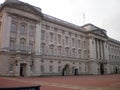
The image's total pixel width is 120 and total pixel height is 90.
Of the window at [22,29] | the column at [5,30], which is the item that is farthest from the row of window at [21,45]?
the window at [22,29]

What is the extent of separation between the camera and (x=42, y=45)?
4088cm

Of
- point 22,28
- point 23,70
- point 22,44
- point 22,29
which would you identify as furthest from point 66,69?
point 22,28

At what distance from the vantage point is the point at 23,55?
112 feet

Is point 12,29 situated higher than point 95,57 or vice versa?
point 12,29

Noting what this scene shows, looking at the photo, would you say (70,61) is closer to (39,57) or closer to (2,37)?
(39,57)

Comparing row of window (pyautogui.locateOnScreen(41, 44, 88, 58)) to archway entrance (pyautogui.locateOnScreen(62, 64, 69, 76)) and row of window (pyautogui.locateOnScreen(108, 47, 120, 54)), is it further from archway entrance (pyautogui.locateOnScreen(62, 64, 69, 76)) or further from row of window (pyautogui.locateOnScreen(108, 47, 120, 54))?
row of window (pyautogui.locateOnScreen(108, 47, 120, 54))

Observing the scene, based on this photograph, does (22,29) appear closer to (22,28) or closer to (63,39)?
(22,28)

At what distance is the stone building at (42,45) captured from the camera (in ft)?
108

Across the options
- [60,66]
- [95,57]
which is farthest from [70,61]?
[95,57]

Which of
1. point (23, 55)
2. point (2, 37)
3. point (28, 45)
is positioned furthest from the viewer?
point (28, 45)

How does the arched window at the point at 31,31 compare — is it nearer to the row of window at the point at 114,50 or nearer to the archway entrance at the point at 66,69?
the archway entrance at the point at 66,69

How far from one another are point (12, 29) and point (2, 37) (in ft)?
12.0

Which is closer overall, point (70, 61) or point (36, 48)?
point (36, 48)

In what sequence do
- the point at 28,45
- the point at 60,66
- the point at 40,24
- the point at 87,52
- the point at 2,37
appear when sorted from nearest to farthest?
the point at 2,37, the point at 28,45, the point at 40,24, the point at 60,66, the point at 87,52
